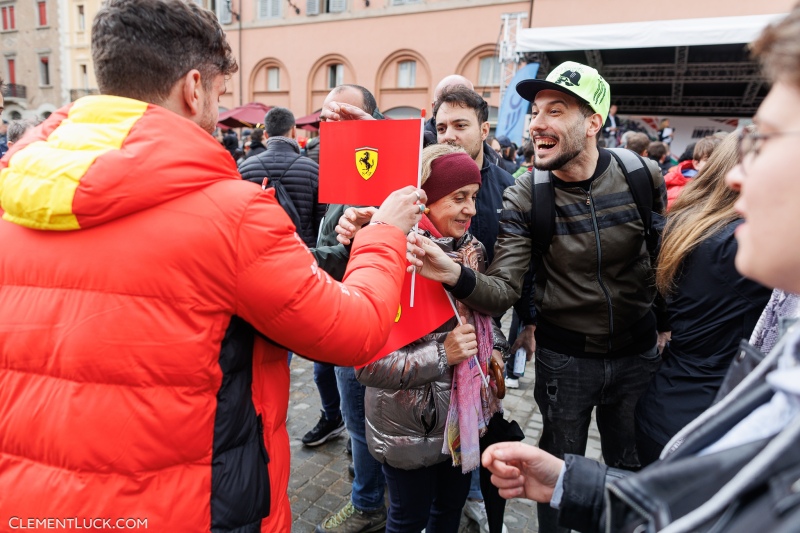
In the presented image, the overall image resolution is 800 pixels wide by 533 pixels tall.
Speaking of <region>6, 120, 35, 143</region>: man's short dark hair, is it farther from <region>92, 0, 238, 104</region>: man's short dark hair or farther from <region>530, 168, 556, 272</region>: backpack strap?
<region>530, 168, 556, 272</region>: backpack strap

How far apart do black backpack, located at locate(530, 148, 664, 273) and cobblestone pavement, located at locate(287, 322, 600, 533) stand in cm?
160

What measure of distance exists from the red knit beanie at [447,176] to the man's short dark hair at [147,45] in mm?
1077

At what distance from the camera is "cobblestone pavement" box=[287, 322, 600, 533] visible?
287 cm

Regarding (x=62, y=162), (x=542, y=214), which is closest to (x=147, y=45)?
(x=62, y=162)

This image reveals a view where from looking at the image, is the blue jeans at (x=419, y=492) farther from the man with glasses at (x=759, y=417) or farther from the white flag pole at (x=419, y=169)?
the man with glasses at (x=759, y=417)

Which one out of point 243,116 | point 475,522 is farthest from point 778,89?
point 243,116

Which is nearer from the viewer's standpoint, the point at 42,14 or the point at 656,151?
the point at 656,151

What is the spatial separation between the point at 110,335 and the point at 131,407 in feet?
0.55

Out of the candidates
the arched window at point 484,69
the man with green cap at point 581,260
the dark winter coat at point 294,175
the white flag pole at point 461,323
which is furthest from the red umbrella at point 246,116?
the white flag pole at point 461,323

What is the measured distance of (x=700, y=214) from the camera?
1855 millimetres

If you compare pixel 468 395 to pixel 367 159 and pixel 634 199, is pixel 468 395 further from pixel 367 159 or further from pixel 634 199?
pixel 634 199

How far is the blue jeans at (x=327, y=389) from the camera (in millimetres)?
3555

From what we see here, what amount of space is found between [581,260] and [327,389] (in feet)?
7.02

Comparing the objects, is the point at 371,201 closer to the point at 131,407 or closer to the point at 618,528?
the point at 131,407
